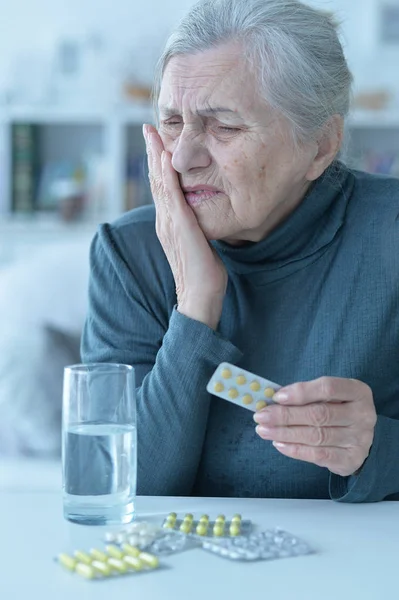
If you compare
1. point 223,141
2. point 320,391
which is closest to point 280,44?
point 223,141

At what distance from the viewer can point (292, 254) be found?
1.41 meters

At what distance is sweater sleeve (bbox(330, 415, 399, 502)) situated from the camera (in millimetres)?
1162

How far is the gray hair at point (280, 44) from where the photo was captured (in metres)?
1.30

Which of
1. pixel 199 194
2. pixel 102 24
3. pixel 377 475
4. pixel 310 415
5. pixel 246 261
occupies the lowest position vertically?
pixel 377 475

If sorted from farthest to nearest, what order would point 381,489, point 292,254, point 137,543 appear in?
point 292,254 → point 381,489 → point 137,543

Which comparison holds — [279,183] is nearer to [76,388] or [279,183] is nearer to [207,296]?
[207,296]

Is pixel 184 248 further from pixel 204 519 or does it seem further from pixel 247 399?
pixel 204 519

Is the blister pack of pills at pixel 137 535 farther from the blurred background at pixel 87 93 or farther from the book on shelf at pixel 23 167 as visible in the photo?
the book on shelf at pixel 23 167

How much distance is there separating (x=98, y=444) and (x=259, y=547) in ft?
0.66

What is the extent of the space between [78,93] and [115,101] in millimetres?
185

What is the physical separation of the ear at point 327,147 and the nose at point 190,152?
0.61ft

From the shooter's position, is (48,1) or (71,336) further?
(48,1)

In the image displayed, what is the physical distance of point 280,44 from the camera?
1.30 meters

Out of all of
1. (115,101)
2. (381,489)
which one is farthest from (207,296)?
(115,101)
